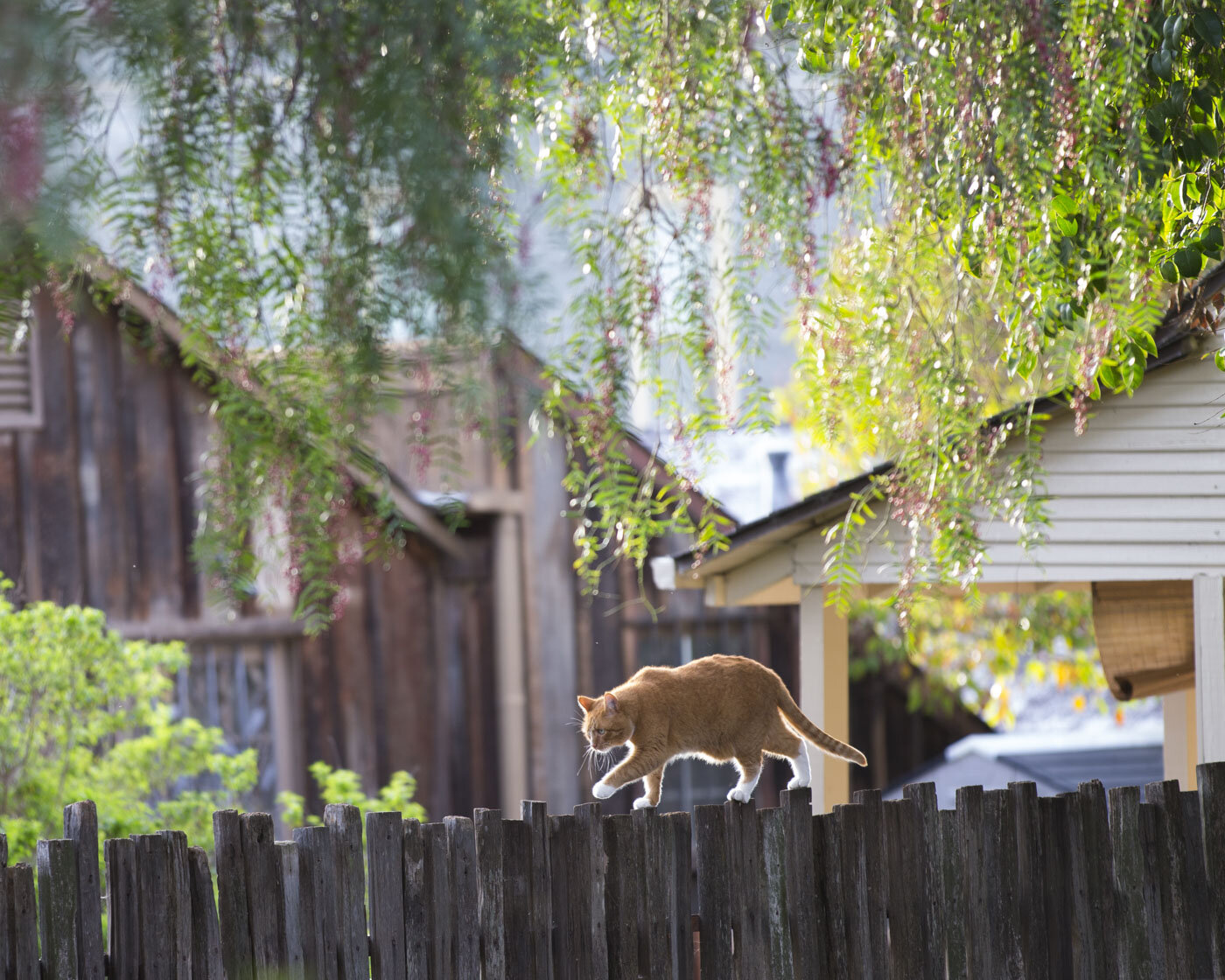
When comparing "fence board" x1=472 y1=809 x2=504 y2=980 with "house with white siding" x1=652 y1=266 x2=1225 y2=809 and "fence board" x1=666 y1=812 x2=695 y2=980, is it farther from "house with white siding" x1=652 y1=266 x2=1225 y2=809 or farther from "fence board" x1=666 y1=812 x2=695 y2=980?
"house with white siding" x1=652 y1=266 x2=1225 y2=809

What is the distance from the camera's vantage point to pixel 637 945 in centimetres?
417

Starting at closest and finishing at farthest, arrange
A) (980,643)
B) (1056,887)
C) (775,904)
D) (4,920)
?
1. (4,920)
2. (775,904)
3. (1056,887)
4. (980,643)

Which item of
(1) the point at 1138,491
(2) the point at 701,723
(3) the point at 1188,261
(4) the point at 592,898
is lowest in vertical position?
(4) the point at 592,898

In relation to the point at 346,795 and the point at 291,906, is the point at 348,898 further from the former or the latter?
the point at 346,795

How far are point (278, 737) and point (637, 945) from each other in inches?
221

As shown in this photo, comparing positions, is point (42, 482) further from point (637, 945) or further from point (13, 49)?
point (13, 49)

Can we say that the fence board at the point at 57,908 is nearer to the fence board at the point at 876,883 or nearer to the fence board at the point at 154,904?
the fence board at the point at 154,904


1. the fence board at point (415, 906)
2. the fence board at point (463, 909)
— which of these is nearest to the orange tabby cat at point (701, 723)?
the fence board at point (463, 909)

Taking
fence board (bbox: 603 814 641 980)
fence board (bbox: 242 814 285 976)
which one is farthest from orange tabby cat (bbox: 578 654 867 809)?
fence board (bbox: 242 814 285 976)

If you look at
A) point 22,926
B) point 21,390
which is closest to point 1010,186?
point 22,926

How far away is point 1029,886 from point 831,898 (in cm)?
71

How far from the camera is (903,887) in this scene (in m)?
4.44

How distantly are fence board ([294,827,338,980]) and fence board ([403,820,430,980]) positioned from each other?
0.65 feet

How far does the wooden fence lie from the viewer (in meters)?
3.73
